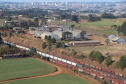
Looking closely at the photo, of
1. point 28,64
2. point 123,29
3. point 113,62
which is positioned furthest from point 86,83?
A: point 123,29

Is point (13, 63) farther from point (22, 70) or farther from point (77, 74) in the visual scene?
point (77, 74)

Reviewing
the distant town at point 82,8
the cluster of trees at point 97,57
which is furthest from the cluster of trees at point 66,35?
the distant town at point 82,8

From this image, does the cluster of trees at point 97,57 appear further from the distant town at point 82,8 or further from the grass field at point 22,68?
the distant town at point 82,8

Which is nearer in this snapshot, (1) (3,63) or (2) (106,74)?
(2) (106,74)

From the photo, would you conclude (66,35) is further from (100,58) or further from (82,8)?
(82,8)

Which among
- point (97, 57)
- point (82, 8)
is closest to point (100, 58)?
point (97, 57)

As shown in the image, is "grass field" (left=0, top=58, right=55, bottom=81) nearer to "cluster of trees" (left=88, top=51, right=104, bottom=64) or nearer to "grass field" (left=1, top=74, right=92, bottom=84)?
"grass field" (left=1, top=74, right=92, bottom=84)

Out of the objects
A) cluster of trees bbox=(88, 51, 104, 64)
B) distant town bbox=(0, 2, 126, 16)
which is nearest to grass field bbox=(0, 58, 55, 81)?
cluster of trees bbox=(88, 51, 104, 64)

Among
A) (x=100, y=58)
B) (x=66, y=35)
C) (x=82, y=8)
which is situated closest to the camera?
(x=100, y=58)
